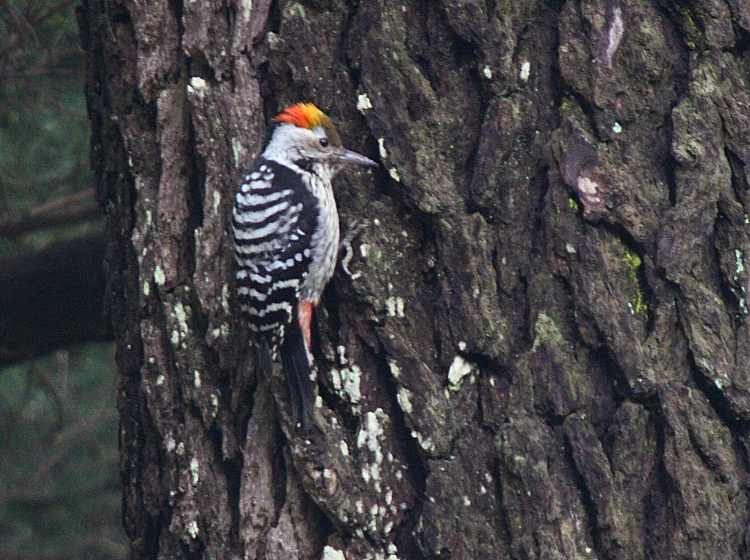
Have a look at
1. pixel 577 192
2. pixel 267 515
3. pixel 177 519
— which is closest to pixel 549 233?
pixel 577 192

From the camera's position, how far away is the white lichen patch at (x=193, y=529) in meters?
2.51

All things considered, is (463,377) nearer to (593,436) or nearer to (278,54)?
(593,436)

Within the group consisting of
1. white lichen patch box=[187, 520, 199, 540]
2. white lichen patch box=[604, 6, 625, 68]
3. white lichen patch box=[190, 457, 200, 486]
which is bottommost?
white lichen patch box=[187, 520, 199, 540]

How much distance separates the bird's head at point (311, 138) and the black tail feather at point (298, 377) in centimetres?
50

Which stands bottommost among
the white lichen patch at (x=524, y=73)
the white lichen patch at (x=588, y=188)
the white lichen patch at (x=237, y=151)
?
the white lichen patch at (x=237, y=151)

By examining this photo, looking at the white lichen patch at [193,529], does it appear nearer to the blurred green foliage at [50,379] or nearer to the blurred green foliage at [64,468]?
the blurred green foliage at [50,379]

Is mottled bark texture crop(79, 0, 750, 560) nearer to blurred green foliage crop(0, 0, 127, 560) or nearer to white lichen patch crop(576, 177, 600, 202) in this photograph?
white lichen patch crop(576, 177, 600, 202)

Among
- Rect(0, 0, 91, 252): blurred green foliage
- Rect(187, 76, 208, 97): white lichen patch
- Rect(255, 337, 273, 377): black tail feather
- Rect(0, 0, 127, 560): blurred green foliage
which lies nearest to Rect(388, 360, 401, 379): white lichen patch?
Rect(255, 337, 273, 377): black tail feather

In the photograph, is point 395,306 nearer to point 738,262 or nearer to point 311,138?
point 311,138

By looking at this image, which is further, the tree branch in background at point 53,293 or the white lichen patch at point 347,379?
the tree branch in background at point 53,293

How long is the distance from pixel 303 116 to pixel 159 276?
1.96 feet

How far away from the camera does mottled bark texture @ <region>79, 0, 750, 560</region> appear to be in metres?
2.31

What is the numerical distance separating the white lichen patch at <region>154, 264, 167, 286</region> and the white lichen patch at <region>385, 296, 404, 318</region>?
2.06 feet

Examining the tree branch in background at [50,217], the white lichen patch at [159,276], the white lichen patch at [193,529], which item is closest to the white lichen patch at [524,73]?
the white lichen patch at [159,276]
